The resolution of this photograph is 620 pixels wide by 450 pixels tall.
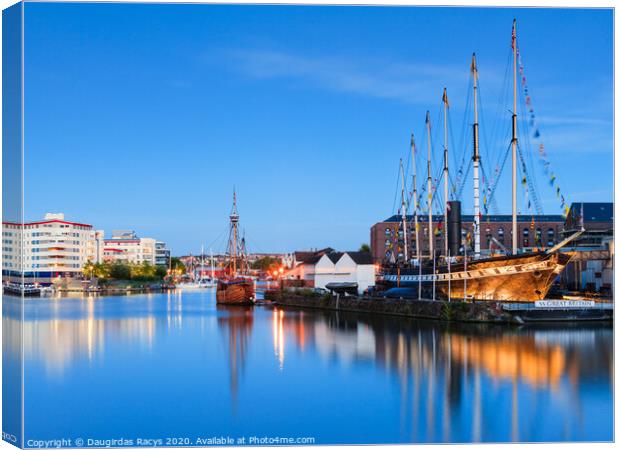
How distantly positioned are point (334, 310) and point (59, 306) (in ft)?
81.5

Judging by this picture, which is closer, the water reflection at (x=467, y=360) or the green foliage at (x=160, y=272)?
the water reflection at (x=467, y=360)

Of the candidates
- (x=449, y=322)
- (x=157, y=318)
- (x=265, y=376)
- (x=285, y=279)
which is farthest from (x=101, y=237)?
(x=265, y=376)

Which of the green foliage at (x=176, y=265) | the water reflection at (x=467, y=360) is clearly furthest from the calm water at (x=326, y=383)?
the green foliage at (x=176, y=265)

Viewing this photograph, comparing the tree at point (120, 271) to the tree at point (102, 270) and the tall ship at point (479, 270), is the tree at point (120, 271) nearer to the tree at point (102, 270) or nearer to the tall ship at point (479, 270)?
the tree at point (102, 270)

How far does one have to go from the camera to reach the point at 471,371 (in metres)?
25.2

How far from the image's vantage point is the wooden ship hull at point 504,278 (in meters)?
41.7

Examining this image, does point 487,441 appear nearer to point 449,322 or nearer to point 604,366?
point 604,366

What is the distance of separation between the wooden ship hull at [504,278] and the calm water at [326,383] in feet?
15.9

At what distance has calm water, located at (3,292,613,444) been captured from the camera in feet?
57.4

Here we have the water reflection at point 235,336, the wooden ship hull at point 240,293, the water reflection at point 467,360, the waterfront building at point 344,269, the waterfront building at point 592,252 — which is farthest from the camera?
the wooden ship hull at point 240,293

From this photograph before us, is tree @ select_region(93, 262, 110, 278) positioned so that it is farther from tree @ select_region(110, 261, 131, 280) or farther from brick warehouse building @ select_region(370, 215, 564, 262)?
brick warehouse building @ select_region(370, 215, 564, 262)

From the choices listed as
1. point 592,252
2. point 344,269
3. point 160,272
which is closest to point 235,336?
point 592,252

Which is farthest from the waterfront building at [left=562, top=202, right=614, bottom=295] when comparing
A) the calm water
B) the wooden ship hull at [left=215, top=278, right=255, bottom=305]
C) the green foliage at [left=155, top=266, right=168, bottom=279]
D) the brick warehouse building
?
the green foliage at [left=155, top=266, right=168, bottom=279]

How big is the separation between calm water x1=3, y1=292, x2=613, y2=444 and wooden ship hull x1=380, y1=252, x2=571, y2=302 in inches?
190
